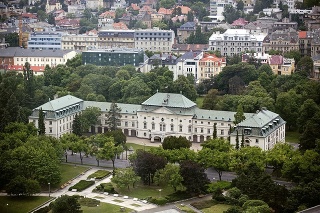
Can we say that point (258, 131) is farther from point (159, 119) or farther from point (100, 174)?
point (100, 174)

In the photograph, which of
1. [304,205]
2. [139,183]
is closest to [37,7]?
[139,183]

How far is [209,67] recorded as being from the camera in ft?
223

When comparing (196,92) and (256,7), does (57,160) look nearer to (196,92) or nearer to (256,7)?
(196,92)

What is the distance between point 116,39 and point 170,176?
43961 millimetres

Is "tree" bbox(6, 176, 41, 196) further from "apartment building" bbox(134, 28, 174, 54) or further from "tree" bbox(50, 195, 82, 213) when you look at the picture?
"apartment building" bbox(134, 28, 174, 54)

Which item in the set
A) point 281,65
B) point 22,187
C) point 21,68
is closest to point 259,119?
point 22,187

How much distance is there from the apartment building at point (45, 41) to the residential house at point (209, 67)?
19.3m

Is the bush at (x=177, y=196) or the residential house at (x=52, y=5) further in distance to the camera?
the residential house at (x=52, y=5)

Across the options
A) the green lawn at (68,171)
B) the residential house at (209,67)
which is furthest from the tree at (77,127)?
the residential house at (209,67)

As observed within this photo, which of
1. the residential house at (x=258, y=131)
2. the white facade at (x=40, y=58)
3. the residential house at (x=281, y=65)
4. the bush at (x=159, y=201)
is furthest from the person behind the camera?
the white facade at (x=40, y=58)

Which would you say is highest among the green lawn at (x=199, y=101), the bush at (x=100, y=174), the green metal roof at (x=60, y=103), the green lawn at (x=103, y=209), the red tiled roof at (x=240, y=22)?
the red tiled roof at (x=240, y=22)

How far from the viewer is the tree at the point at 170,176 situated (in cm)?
3884

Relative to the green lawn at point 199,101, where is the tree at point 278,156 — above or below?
below

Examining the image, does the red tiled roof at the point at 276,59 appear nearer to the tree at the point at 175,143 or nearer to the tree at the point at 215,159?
the tree at the point at 175,143
